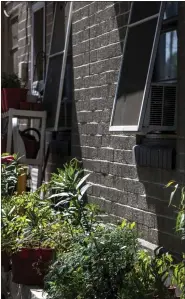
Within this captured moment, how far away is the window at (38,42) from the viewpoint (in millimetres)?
11133

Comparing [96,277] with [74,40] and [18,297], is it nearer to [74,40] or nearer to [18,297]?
[18,297]

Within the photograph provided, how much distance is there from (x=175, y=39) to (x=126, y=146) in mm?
1312

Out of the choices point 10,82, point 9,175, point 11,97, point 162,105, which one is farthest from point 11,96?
point 162,105

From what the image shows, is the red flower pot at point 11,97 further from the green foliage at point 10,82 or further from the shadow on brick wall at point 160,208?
the shadow on brick wall at point 160,208

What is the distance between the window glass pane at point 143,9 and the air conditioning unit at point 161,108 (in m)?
0.69

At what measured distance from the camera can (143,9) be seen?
6.81 meters

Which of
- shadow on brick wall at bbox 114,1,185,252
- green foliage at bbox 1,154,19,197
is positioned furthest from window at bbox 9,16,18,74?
shadow on brick wall at bbox 114,1,185,252

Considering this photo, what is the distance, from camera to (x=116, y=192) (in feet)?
25.2

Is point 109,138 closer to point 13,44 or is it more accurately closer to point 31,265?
point 31,265

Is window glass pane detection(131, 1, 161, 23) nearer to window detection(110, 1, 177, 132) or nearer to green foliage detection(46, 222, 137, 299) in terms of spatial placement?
window detection(110, 1, 177, 132)

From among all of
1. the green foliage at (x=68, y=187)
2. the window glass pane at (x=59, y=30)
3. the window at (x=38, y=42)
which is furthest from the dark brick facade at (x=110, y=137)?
the window at (x=38, y=42)

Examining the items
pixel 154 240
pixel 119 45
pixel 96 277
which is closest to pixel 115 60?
pixel 119 45

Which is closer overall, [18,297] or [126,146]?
[18,297]

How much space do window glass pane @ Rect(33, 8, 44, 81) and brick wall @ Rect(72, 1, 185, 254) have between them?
6.58 ft
